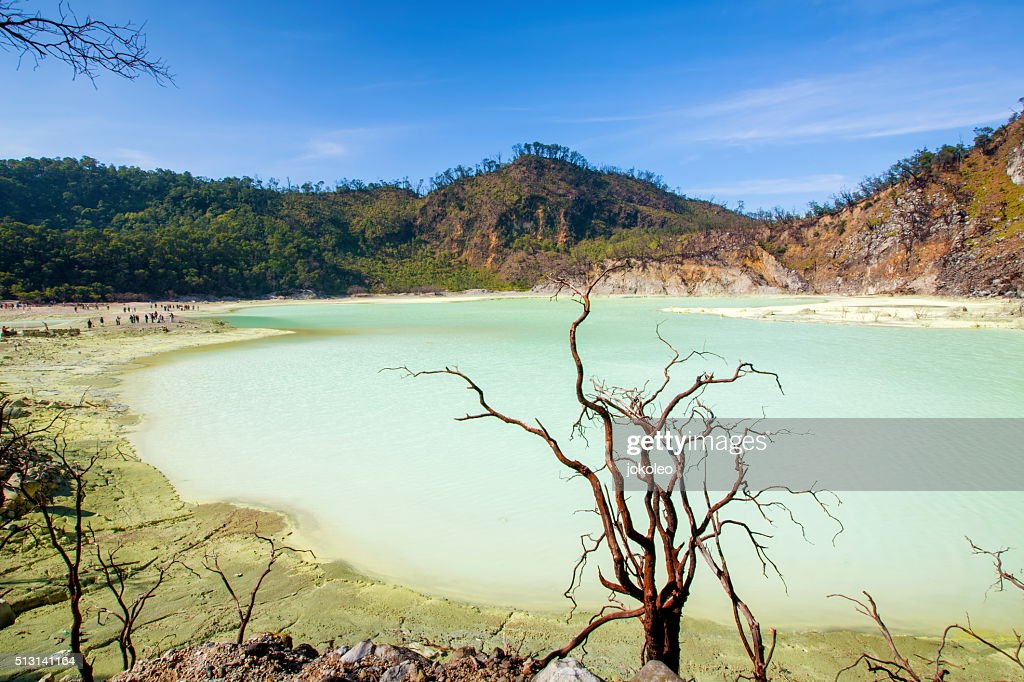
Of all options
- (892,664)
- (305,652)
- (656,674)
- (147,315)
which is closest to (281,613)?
(305,652)

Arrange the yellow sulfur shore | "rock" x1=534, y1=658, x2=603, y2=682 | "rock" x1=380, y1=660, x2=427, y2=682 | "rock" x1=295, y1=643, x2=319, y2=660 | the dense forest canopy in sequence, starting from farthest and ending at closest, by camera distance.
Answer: the dense forest canopy
the yellow sulfur shore
"rock" x1=295, y1=643, x2=319, y2=660
"rock" x1=380, y1=660, x2=427, y2=682
"rock" x1=534, y1=658, x2=603, y2=682

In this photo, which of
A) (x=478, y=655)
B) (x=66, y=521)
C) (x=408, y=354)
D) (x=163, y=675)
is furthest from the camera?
(x=408, y=354)

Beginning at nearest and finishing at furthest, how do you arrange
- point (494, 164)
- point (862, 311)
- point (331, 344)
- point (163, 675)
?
point (163, 675) → point (331, 344) → point (862, 311) → point (494, 164)

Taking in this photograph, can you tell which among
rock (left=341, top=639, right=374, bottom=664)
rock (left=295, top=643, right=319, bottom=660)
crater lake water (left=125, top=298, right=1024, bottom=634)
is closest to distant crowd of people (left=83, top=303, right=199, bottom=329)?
crater lake water (left=125, top=298, right=1024, bottom=634)

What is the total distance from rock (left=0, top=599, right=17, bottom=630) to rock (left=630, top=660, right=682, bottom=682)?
14.0 feet

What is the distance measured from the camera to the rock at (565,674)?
223cm

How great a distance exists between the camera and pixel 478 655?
8.77 feet

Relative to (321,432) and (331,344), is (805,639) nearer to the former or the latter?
(321,432)

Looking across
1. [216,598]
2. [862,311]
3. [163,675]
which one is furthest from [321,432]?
[862,311]

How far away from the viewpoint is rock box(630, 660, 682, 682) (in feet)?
7.36

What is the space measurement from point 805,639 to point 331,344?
20783 mm

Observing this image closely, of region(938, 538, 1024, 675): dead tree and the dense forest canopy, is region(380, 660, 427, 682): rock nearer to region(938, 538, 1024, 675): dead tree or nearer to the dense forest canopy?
region(938, 538, 1024, 675): dead tree

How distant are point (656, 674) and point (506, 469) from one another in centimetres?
538

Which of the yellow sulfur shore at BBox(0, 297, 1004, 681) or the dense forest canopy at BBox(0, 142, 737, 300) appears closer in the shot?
the yellow sulfur shore at BBox(0, 297, 1004, 681)
